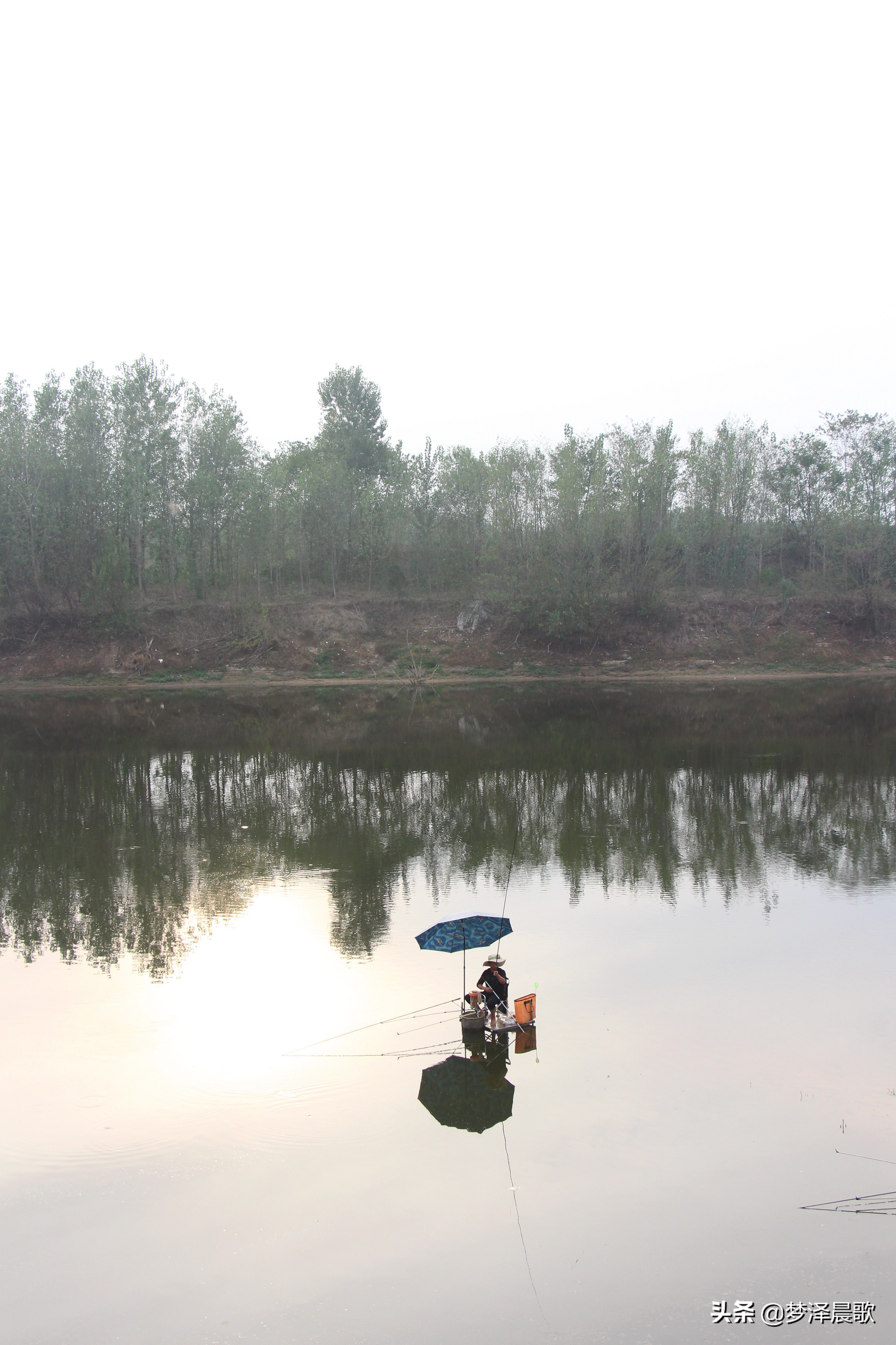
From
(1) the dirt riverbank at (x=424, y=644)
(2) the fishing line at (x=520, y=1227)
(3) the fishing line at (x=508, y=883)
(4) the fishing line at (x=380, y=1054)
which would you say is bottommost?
(2) the fishing line at (x=520, y=1227)

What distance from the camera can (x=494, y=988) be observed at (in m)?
11.0

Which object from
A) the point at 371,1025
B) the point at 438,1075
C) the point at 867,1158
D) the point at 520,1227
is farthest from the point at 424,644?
the point at 520,1227

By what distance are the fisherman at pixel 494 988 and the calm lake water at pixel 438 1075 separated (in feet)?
1.50

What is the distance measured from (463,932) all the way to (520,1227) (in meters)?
4.38

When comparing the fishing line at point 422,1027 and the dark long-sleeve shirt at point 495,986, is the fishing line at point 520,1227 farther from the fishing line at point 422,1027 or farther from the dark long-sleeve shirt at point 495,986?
the fishing line at point 422,1027

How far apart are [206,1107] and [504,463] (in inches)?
2420

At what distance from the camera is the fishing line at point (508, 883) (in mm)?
11797

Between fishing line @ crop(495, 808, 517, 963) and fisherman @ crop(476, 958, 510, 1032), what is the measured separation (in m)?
0.48

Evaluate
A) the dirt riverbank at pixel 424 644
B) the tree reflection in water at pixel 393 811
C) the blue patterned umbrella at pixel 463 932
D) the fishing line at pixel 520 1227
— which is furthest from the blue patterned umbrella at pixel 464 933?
the dirt riverbank at pixel 424 644

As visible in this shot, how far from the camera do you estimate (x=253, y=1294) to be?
7012 mm

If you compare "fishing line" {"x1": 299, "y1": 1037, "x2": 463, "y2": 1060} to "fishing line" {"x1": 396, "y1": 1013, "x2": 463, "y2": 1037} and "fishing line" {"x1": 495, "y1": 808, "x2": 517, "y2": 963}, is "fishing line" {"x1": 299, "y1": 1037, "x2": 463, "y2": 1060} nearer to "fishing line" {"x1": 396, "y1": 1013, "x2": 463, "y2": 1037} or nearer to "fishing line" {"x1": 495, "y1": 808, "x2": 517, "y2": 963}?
"fishing line" {"x1": 396, "y1": 1013, "x2": 463, "y2": 1037}

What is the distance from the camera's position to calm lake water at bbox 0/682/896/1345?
7.07 metres

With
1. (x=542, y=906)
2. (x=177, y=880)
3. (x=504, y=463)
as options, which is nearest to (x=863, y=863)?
(x=542, y=906)

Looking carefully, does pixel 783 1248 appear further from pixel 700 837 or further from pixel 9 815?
pixel 9 815
